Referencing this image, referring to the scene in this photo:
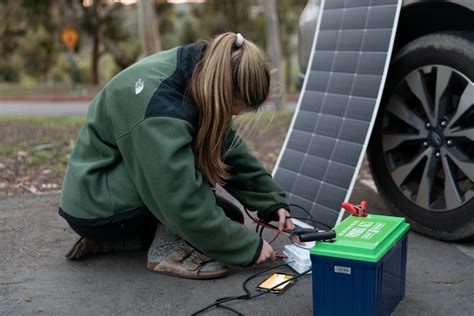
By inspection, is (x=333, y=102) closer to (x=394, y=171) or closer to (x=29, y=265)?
(x=394, y=171)

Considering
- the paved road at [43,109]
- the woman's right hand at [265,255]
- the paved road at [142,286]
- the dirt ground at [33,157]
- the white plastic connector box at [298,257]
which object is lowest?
the paved road at [43,109]

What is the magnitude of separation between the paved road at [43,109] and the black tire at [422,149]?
36.8 ft

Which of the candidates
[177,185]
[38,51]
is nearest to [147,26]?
[177,185]

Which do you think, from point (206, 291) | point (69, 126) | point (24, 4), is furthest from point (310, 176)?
point (24, 4)

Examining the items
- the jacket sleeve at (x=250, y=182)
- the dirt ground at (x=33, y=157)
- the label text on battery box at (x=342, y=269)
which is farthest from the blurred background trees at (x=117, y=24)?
the label text on battery box at (x=342, y=269)

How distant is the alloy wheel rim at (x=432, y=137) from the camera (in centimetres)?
287

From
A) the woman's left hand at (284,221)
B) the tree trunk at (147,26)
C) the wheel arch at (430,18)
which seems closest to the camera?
the woman's left hand at (284,221)

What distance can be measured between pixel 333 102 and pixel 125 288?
157cm

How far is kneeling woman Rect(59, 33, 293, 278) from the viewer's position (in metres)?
2.34

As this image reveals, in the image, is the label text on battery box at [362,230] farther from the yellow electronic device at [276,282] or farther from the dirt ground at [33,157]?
the dirt ground at [33,157]

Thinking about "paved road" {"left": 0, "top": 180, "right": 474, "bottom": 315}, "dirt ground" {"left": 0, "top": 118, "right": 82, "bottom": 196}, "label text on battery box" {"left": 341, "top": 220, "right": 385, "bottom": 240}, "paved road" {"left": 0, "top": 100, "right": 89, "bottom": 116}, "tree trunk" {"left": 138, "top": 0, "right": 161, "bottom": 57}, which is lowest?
"paved road" {"left": 0, "top": 100, "right": 89, "bottom": 116}

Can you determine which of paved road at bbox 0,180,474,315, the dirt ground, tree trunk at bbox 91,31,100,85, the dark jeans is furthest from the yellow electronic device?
tree trunk at bbox 91,31,100,85

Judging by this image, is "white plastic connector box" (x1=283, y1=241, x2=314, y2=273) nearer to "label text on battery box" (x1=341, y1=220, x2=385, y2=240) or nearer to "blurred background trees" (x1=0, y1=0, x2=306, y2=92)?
"label text on battery box" (x1=341, y1=220, x2=385, y2=240)

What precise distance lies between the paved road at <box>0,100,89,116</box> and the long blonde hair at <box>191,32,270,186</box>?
11698 mm
